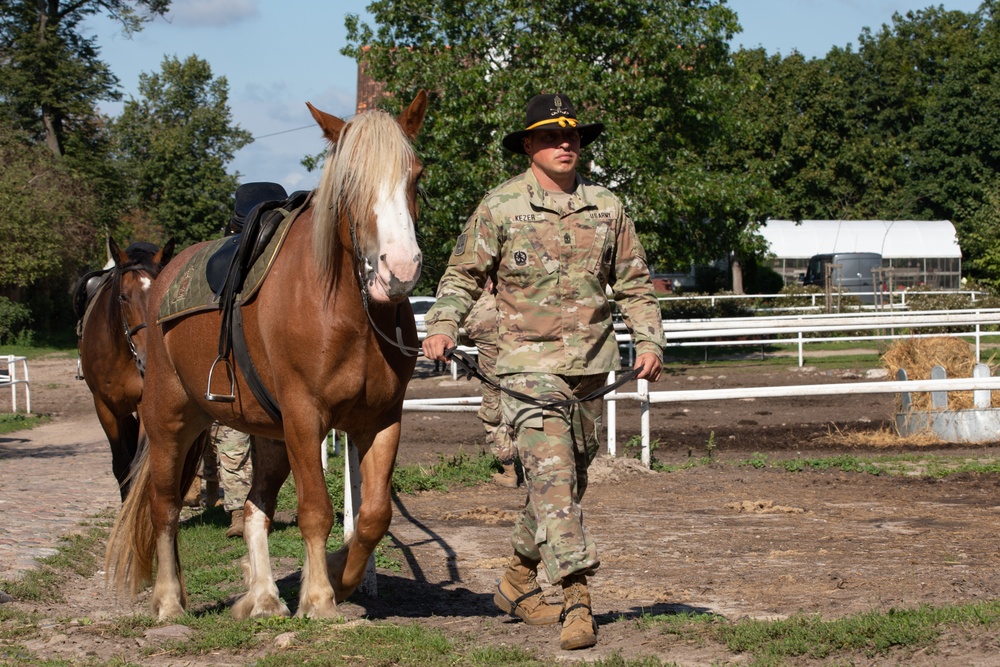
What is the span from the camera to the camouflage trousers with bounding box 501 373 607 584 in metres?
4.88

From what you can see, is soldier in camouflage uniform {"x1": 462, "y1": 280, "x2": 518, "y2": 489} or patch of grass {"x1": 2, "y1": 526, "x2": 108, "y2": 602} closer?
patch of grass {"x1": 2, "y1": 526, "x2": 108, "y2": 602}

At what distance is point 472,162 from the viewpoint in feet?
82.3

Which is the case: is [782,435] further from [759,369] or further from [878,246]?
[878,246]

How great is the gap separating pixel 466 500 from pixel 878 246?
4328 cm

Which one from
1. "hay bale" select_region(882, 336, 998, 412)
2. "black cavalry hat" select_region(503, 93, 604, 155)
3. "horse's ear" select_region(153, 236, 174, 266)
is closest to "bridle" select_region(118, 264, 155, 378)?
"horse's ear" select_region(153, 236, 174, 266)

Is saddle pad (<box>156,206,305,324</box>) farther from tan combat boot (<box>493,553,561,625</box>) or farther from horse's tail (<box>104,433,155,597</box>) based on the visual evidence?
tan combat boot (<box>493,553,561,625</box>)

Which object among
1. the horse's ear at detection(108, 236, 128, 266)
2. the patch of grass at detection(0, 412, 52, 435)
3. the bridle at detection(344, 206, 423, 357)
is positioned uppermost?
the horse's ear at detection(108, 236, 128, 266)

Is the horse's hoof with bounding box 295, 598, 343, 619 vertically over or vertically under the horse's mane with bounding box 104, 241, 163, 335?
under

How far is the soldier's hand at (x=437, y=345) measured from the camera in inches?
193

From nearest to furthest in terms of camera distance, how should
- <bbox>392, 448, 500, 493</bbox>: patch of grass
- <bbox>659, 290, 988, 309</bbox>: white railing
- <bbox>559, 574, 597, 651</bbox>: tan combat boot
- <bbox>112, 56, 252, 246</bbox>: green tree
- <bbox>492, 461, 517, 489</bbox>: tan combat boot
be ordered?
1. <bbox>559, 574, 597, 651</bbox>: tan combat boot
2. <bbox>392, 448, 500, 493</bbox>: patch of grass
3. <bbox>492, 461, 517, 489</bbox>: tan combat boot
4. <bbox>659, 290, 988, 309</bbox>: white railing
5. <bbox>112, 56, 252, 246</bbox>: green tree

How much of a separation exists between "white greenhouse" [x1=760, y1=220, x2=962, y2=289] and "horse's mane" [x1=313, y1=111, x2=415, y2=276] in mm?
45114

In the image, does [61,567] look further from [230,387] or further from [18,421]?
[18,421]

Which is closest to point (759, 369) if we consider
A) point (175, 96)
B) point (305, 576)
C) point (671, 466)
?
point (671, 466)

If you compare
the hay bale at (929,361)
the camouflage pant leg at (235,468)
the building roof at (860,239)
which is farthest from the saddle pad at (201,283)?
the building roof at (860,239)
